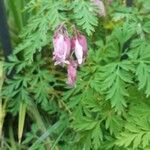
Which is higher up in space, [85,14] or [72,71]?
[85,14]

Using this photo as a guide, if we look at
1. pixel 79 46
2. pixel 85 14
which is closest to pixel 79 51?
pixel 79 46

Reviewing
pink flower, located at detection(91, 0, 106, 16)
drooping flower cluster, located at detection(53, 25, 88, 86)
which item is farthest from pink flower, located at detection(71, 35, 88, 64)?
pink flower, located at detection(91, 0, 106, 16)

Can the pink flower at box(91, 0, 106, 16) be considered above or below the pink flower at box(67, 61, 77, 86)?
above

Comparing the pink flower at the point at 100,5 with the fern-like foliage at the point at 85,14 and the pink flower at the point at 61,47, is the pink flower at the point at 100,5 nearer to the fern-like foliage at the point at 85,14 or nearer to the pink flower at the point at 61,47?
the fern-like foliage at the point at 85,14

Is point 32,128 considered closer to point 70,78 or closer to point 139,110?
point 70,78

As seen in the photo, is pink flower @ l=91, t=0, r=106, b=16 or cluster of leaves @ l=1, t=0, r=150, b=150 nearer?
cluster of leaves @ l=1, t=0, r=150, b=150

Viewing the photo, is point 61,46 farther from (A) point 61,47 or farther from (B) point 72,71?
(B) point 72,71

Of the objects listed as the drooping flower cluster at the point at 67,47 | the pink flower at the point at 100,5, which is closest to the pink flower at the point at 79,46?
the drooping flower cluster at the point at 67,47

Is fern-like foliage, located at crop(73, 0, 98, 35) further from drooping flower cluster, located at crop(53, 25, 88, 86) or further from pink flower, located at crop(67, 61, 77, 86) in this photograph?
pink flower, located at crop(67, 61, 77, 86)

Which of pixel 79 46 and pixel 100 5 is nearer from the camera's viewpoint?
pixel 79 46
